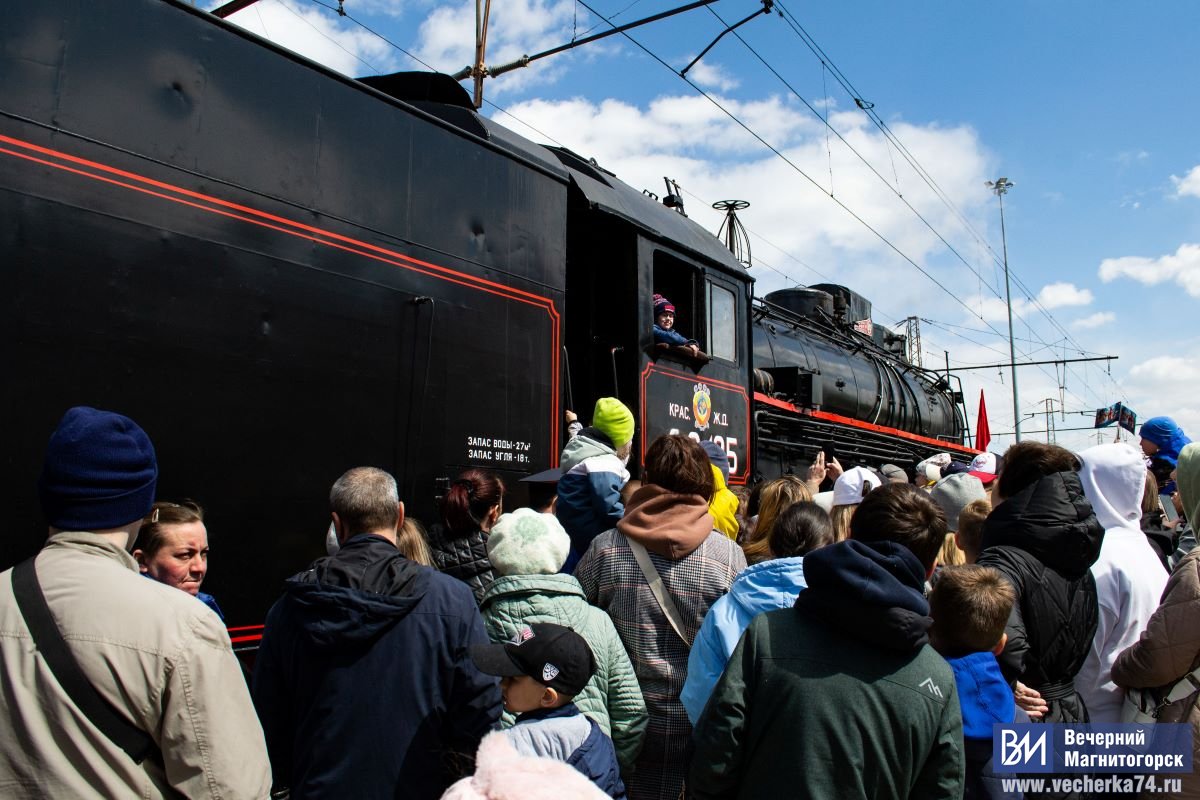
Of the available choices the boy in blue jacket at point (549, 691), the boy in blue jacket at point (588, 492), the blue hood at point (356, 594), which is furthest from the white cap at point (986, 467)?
the blue hood at point (356, 594)

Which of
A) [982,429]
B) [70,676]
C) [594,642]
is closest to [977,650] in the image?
[594,642]

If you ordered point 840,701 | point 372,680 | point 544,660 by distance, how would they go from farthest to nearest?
point 372,680, point 544,660, point 840,701

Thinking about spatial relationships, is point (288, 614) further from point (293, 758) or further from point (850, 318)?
point (850, 318)

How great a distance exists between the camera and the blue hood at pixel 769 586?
2330 millimetres

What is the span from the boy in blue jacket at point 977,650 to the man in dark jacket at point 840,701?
331mm

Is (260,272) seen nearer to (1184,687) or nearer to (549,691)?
(549,691)

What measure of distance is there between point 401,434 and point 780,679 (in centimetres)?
230

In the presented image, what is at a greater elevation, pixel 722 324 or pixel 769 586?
pixel 722 324

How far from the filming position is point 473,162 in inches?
165

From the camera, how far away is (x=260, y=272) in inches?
128

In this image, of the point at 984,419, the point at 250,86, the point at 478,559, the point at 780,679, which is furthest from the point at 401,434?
the point at 984,419

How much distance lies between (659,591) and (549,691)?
2.47 ft

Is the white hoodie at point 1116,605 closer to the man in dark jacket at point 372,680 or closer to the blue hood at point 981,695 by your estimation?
the blue hood at point 981,695

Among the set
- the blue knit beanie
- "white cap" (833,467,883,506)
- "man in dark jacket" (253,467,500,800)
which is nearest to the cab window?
"white cap" (833,467,883,506)
